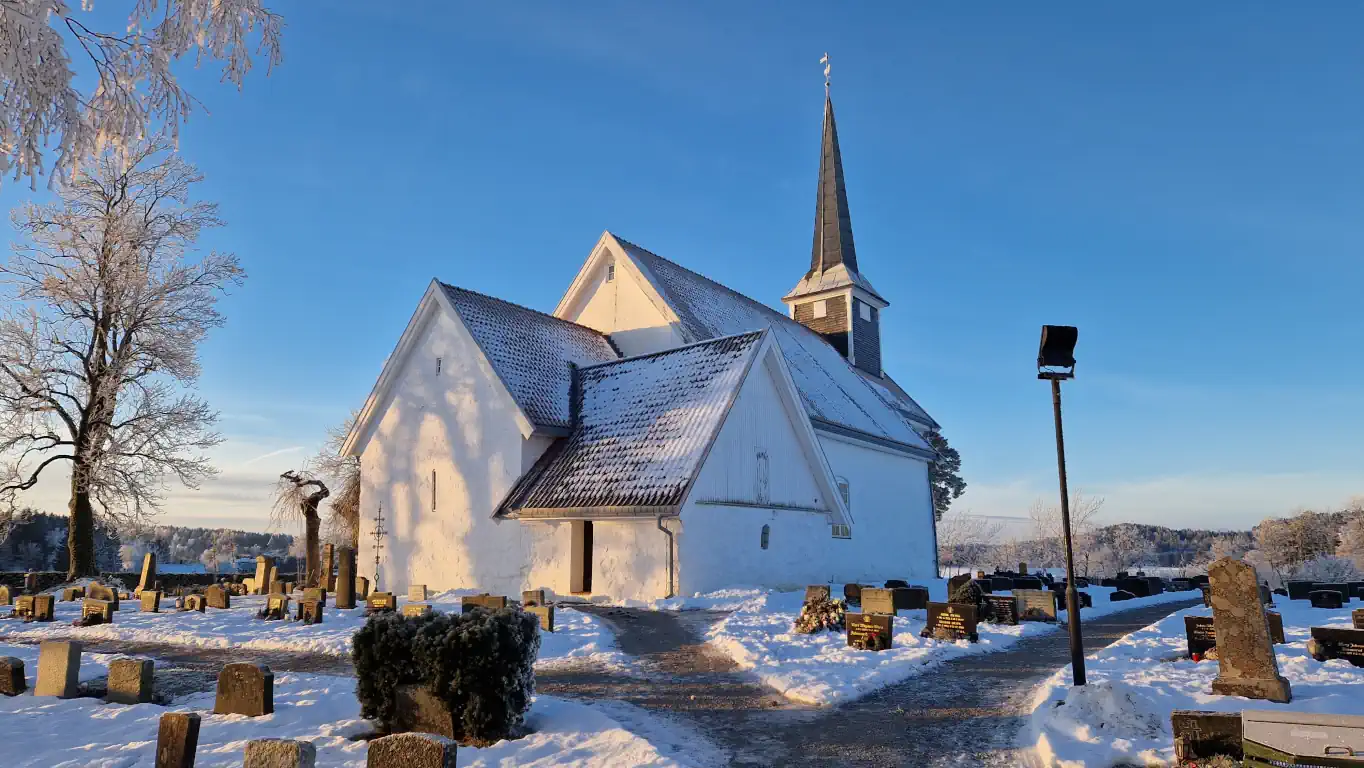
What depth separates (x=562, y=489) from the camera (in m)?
19.7

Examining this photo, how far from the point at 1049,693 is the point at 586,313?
22685 mm

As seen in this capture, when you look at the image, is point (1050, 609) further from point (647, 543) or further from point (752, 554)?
point (647, 543)

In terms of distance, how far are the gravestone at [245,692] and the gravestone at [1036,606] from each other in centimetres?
1348

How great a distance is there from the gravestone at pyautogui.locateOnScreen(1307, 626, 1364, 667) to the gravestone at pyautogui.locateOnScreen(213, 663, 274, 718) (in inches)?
472

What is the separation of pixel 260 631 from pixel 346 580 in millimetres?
3626

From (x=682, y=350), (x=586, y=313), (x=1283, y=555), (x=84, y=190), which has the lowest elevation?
(x=1283, y=555)

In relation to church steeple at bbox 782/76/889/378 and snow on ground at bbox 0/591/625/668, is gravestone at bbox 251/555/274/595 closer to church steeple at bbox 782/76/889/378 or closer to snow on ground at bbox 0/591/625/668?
snow on ground at bbox 0/591/625/668

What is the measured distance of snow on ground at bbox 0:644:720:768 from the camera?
6.62 meters

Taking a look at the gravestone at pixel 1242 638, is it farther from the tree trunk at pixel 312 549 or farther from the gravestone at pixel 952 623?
the tree trunk at pixel 312 549

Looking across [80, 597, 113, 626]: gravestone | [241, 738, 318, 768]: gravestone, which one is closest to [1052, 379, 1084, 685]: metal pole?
[241, 738, 318, 768]: gravestone

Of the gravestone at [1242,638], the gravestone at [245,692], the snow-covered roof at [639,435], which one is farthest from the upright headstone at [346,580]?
the gravestone at [1242,638]

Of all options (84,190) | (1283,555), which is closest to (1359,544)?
(1283,555)

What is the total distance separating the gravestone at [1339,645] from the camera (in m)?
10.2

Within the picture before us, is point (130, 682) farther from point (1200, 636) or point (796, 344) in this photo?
point (796, 344)
